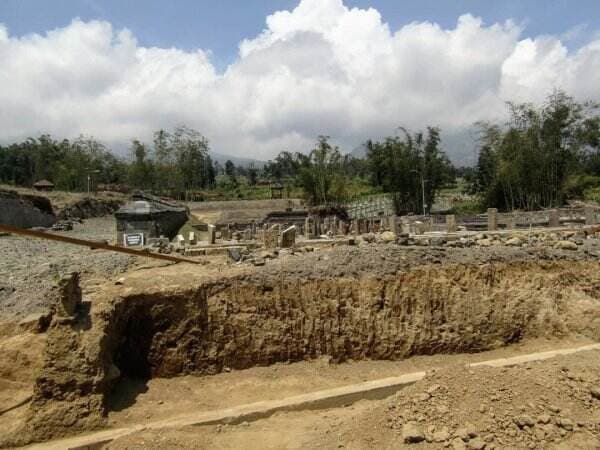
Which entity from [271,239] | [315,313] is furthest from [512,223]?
[315,313]

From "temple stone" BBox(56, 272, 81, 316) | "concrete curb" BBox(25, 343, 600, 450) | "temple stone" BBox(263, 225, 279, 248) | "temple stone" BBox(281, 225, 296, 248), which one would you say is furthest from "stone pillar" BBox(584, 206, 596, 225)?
"temple stone" BBox(56, 272, 81, 316)

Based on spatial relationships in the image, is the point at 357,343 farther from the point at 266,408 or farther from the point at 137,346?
the point at 137,346

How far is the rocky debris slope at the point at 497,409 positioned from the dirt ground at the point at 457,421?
0.5 inches

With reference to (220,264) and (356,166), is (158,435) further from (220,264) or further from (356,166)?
(356,166)

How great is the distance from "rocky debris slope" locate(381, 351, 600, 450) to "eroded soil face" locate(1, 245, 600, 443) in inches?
103

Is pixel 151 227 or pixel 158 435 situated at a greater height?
pixel 151 227

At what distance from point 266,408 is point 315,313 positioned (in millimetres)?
2311

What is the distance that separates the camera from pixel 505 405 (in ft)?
19.4

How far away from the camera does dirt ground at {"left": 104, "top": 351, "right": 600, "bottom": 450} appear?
18.3 ft

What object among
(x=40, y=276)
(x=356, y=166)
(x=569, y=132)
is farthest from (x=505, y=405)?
(x=356, y=166)

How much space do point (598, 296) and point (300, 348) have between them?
23.3 ft

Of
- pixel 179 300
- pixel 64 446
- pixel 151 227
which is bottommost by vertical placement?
pixel 64 446

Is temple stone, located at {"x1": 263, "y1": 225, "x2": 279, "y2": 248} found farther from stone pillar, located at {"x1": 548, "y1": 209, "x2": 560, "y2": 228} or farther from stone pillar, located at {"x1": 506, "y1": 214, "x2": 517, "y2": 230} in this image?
stone pillar, located at {"x1": 548, "y1": 209, "x2": 560, "y2": 228}

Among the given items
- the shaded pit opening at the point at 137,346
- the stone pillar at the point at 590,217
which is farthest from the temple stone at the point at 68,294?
the stone pillar at the point at 590,217
